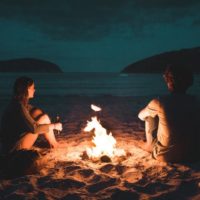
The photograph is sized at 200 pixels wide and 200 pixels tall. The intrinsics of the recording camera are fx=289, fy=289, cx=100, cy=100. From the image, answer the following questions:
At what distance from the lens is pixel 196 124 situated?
535 centimetres

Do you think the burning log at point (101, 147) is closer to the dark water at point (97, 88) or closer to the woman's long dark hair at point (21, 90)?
the woman's long dark hair at point (21, 90)

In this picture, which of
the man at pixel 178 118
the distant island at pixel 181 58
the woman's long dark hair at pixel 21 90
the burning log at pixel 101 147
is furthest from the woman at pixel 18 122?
the distant island at pixel 181 58

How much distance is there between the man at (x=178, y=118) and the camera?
5230mm

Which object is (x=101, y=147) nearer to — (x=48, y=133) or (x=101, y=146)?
(x=101, y=146)

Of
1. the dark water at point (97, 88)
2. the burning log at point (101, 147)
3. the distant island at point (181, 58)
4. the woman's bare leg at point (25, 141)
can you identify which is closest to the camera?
the woman's bare leg at point (25, 141)

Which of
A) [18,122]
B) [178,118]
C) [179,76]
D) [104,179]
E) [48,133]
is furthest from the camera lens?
[48,133]

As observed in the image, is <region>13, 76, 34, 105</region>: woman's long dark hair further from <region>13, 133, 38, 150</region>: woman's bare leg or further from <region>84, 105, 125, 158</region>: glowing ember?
<region>84, 105, 125, 158</region>: glowing ember

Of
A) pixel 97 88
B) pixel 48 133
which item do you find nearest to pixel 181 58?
pixel 97 88

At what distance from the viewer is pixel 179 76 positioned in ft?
17.0

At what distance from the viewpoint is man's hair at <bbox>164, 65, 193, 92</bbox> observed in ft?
17.0

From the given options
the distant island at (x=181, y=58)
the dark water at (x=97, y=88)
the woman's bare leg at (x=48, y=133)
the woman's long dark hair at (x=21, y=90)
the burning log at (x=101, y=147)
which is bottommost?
the burning log at (x=101, y=147)

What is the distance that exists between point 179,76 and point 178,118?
767mm

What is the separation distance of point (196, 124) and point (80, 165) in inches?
94.1

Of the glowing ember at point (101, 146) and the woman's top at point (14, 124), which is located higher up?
the woman's top at point (14, 124)
